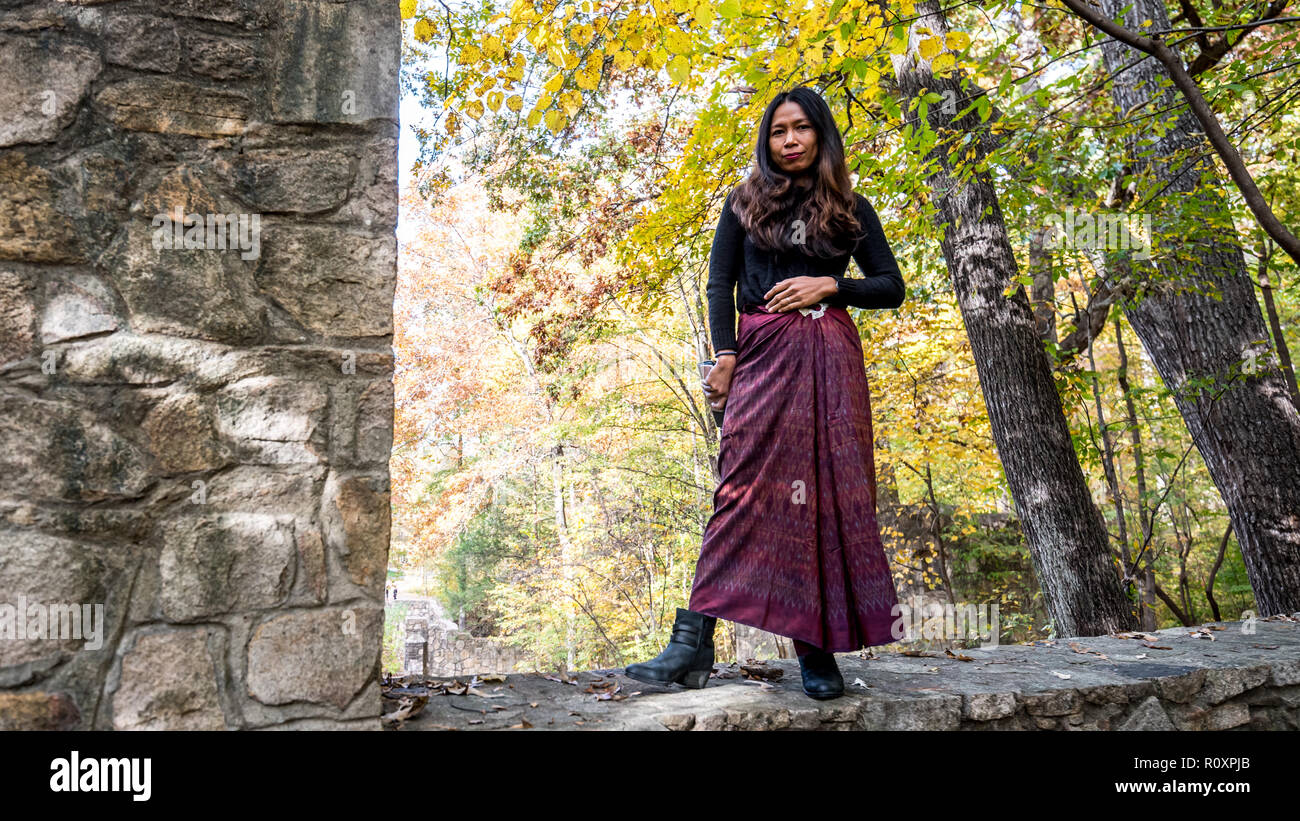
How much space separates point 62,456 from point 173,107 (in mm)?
763

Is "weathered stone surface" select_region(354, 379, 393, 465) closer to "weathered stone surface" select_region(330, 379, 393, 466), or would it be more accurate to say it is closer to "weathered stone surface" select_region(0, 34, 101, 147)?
"weathered stone surface" select_region(330, 379, 393, 466)

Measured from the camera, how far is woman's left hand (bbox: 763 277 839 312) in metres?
2.39

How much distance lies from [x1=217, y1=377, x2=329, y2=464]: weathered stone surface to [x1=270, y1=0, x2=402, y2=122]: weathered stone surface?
23.9 inches

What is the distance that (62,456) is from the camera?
1.62m

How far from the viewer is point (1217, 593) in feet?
32.0

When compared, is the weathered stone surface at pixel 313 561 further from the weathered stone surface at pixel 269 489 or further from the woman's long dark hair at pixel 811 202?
the woman's long dark hair at pixel 811 202

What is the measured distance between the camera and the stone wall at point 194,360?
162 cm

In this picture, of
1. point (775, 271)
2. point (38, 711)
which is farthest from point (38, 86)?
point (775, 271)

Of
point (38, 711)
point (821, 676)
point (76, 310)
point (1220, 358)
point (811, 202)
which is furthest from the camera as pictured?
point (1220, 358)

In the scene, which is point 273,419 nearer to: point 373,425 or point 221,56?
point 373,425

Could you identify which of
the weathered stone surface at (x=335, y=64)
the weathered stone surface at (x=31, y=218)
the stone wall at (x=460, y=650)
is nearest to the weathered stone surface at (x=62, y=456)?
the weathered stone surface at (x=31, y=218)

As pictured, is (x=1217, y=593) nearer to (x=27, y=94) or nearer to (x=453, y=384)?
(x=453, y=384)

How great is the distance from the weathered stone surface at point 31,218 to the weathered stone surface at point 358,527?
0.70 meters

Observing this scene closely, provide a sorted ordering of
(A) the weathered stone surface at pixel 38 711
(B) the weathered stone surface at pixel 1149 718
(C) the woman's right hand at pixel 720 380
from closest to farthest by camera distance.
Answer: (A) the weathered stone surface at pixel 38 711
(C) the woman's right hand at pixel 720 380
(B) the weathered stone surface at pixel 1149 718
